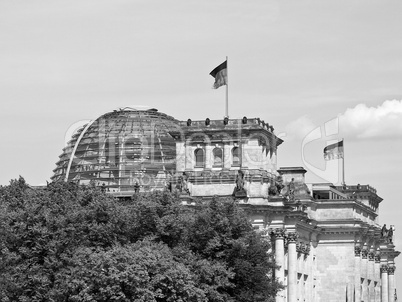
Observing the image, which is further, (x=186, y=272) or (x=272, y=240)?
(x=272, y=240)

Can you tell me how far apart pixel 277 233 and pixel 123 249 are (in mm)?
51954

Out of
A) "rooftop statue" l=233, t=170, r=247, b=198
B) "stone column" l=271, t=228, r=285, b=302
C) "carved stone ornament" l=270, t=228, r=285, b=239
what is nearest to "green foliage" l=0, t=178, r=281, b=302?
"rooftop statue" l=233, t=170, r=247, b=198

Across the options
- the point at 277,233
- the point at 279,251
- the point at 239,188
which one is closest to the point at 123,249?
the point at 239,188

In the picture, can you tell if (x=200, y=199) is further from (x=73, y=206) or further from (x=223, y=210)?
(x=73, y=206)

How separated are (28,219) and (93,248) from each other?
6582 millimetres

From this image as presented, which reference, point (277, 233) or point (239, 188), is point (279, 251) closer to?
point (277, 233)

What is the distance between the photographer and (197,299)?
149 meters

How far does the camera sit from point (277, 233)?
646ft

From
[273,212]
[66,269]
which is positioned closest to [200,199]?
[273,212]

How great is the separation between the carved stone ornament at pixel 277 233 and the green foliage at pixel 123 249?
83.2 ft

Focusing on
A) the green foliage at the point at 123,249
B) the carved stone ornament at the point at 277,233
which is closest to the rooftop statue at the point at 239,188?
the carved stone ornament at the point at 277,233

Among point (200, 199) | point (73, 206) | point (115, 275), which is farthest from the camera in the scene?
point (200, 199)

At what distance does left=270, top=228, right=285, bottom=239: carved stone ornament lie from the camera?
644ft

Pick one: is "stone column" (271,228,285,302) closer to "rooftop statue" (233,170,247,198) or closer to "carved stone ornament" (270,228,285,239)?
"carved stone ornament" (270,228,285,239)
